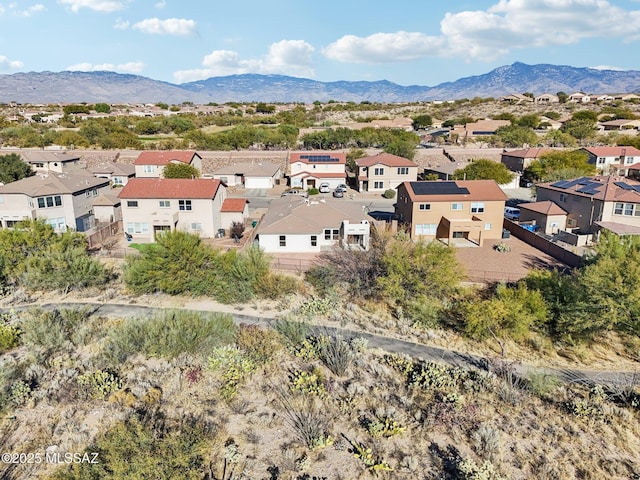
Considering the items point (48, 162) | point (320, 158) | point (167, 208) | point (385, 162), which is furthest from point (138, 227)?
point (385, 162)

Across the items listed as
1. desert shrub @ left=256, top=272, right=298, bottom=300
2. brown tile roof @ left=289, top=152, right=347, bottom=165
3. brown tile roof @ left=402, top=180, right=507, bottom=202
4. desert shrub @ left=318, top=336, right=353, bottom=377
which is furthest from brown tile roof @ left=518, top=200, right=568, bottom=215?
brown tile roof @ left=289, top=152, right=347, bottom=165

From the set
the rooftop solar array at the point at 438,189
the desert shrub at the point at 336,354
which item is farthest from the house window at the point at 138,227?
the rooftop solar array at the point at 438,189

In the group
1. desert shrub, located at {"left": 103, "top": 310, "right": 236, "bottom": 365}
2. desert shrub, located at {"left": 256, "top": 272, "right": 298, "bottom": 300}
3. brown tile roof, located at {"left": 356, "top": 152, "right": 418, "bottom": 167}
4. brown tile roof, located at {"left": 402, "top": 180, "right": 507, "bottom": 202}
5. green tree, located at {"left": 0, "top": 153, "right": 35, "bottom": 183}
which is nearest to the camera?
desert shrub, located at {"left": 103, "top": 310, "right": 236, "bottom": 365}

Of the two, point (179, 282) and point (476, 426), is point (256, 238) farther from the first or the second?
point (476, 426)

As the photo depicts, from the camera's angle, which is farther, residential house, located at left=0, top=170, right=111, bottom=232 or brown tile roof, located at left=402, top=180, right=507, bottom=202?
brown tile roof, located at left=402, top=180, right=507, bottom=202

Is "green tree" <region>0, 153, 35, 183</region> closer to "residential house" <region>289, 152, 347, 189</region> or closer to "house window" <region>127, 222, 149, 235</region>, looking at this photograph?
"house window" <region>127, 222, 149, 235</region>

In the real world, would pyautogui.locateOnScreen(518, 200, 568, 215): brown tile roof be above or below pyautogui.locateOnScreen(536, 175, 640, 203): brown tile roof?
below

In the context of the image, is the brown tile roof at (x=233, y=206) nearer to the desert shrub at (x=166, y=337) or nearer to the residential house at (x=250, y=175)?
the desert shrub at (x=166, y=337)
